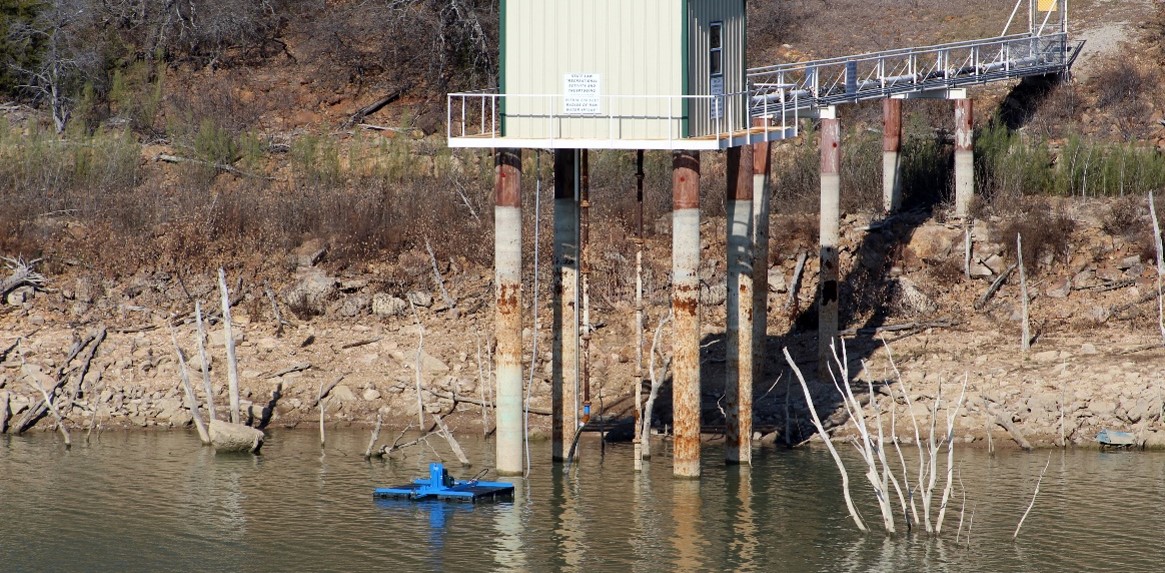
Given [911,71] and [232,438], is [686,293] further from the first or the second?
[911,71]

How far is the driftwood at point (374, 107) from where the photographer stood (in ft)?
157

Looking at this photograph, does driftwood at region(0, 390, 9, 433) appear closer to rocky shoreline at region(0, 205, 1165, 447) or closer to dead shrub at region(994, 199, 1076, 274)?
rocky shoreline at region(0, 205, 1165, 447)

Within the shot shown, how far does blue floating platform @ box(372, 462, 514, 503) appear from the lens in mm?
24494

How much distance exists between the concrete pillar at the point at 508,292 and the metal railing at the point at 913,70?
4.71 metres

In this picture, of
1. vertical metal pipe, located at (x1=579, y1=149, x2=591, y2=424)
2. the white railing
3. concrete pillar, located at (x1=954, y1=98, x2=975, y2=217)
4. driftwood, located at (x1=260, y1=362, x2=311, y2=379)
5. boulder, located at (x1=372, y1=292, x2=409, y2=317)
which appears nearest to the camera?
the white railing

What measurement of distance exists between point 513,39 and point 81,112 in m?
25.5

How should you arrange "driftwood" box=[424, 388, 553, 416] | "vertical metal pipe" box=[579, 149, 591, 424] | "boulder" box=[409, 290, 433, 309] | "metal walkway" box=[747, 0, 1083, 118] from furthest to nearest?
"boulder" box=[409, 290, 433, 309] → "metal walkway" box=[747, 0, 1083, 118] → "driftwood" box=[424, 388, 553, 416] → "vertical metal pipe" box=[579, 149, 591, 424]

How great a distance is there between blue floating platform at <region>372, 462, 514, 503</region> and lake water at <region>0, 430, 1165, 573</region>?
255 millimetres

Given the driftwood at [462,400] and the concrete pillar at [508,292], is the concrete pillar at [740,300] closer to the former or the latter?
the concrete pillar at [508,292]

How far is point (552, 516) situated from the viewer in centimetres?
2356

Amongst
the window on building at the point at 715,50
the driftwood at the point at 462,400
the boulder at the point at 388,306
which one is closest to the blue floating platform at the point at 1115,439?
the window on building at the point at 715,50

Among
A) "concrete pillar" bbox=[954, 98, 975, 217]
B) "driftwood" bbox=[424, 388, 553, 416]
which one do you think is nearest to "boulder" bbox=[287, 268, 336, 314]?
"driftwood" bbox=[424, 388, 553, 416]

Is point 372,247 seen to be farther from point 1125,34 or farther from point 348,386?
point 1125,34

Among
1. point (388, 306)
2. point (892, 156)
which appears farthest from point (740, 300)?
point (892, 156)
